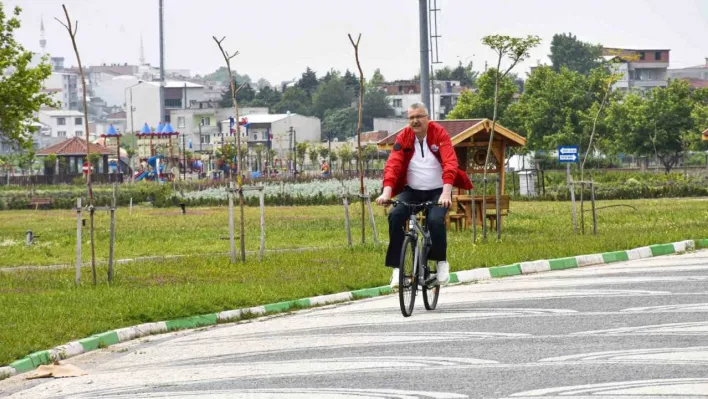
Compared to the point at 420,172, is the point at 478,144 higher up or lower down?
higher up


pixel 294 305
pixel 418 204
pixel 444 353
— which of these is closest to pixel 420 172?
pixel 418 204

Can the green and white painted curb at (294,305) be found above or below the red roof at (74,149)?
below

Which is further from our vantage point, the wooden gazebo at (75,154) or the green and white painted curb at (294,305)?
the wooden gazebo at (75,154)

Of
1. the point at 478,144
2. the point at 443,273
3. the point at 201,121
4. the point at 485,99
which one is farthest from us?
the point at 201,121

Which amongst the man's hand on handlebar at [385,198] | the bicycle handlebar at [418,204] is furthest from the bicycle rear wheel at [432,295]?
the man's hand on handlebar at [385,198]

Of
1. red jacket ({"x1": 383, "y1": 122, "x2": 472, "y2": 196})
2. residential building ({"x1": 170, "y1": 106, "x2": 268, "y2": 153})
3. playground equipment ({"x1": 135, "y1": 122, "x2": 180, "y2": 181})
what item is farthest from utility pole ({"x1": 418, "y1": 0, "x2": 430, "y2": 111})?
residential building ({"x1": 170, "y1": 106, "x2": 268, "y2": 153})

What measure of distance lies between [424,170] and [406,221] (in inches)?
22.3

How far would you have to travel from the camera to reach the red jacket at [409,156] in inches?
562

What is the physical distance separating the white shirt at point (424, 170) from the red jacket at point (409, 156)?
0.04 meters

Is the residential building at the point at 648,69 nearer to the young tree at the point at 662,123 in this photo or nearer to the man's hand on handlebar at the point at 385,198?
the young tree at the point at 662,123

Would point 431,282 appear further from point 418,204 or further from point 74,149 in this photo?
point 74,149

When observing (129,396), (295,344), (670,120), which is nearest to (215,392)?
(129,396)

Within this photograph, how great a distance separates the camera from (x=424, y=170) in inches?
567

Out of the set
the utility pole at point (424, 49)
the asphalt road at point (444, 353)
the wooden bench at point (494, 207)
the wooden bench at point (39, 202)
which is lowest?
the wooden bench at point (39, 202)
